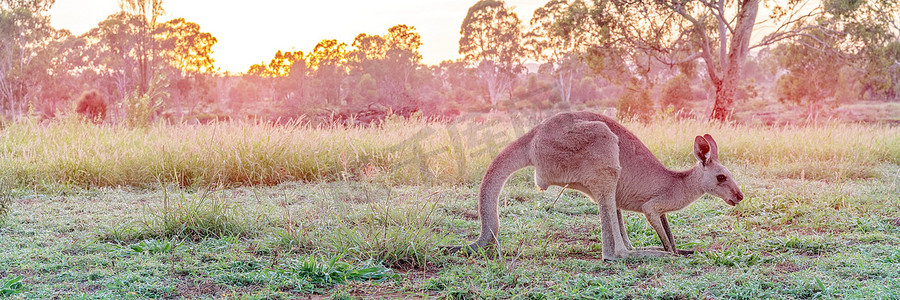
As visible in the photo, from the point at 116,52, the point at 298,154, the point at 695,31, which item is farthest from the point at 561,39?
the point at 116,52

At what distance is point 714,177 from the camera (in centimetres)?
371

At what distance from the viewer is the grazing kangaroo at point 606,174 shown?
3553 mm

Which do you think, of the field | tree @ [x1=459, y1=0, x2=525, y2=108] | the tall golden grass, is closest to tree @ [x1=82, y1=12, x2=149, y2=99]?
tree @ [x1=459, y1=0, x2=525, y2=108]

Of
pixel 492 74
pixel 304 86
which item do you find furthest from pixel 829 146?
pixel 304 86

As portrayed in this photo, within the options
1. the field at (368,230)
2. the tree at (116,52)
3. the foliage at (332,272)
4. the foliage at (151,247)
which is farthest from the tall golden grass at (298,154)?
the tree at (116,52)

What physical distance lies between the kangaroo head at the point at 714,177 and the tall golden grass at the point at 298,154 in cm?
273

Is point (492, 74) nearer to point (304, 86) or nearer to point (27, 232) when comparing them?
point (304, 86)

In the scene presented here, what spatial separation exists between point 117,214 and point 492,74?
3629 cm

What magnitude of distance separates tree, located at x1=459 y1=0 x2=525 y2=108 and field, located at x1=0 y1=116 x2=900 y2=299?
2996 centimetres

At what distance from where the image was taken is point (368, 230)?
3789 millimetres

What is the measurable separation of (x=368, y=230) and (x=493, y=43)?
36.1 m

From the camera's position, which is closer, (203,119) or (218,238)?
(218,238)

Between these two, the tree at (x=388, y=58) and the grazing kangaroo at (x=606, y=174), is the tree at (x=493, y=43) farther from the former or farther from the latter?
the grazing kangaroo at (x=606, y=174)

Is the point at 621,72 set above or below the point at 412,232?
above
